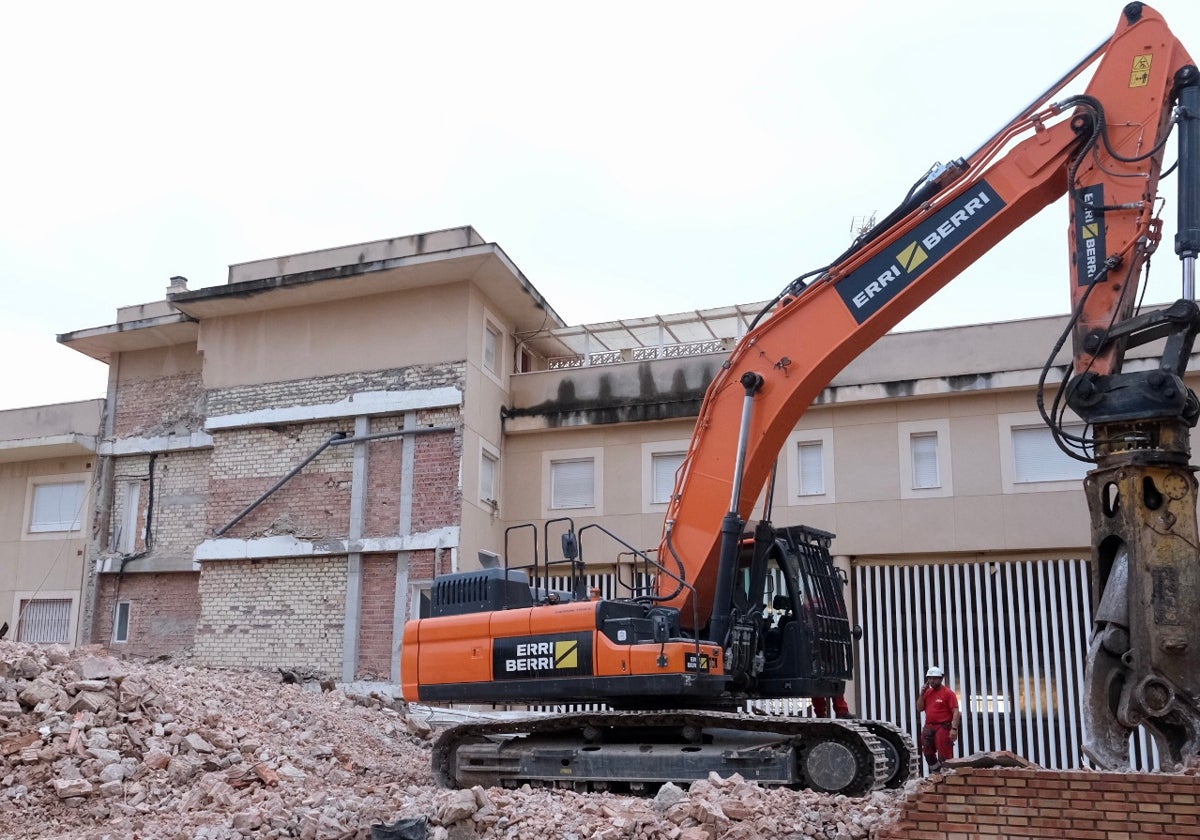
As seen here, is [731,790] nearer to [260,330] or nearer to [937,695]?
[937,695]

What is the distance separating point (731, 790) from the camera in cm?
857

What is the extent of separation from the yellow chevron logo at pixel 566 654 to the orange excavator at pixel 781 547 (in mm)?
12

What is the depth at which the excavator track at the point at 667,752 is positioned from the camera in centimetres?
951

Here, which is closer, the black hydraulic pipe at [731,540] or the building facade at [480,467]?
the black hydraulic pipe at [731,540]

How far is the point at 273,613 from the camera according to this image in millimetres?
19297

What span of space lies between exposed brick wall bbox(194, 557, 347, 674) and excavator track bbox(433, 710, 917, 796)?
7.63m

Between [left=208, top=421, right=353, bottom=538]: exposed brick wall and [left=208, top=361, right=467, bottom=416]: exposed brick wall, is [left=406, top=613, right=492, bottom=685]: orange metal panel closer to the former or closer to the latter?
[left=208, top=361, right=467, bottom=416]: exposed brick wall

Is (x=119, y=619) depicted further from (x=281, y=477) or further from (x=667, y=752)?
(x=667, y=752)

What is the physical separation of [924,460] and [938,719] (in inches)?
214

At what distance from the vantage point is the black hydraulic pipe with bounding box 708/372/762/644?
33.8ft

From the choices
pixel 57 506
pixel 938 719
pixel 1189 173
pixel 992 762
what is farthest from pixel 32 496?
pixel 1189 173

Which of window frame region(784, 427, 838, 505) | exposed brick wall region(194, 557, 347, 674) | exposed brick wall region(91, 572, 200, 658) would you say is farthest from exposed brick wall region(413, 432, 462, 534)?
window frame region(784, 427, 838, 505)

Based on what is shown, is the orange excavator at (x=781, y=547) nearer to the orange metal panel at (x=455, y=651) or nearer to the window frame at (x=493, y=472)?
the orange metal panel at (x=455, y=651)

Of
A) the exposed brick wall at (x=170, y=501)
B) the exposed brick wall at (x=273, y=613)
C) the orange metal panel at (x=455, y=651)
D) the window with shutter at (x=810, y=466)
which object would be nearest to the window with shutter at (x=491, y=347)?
the exposed brick wall at (x=273, y=613)
